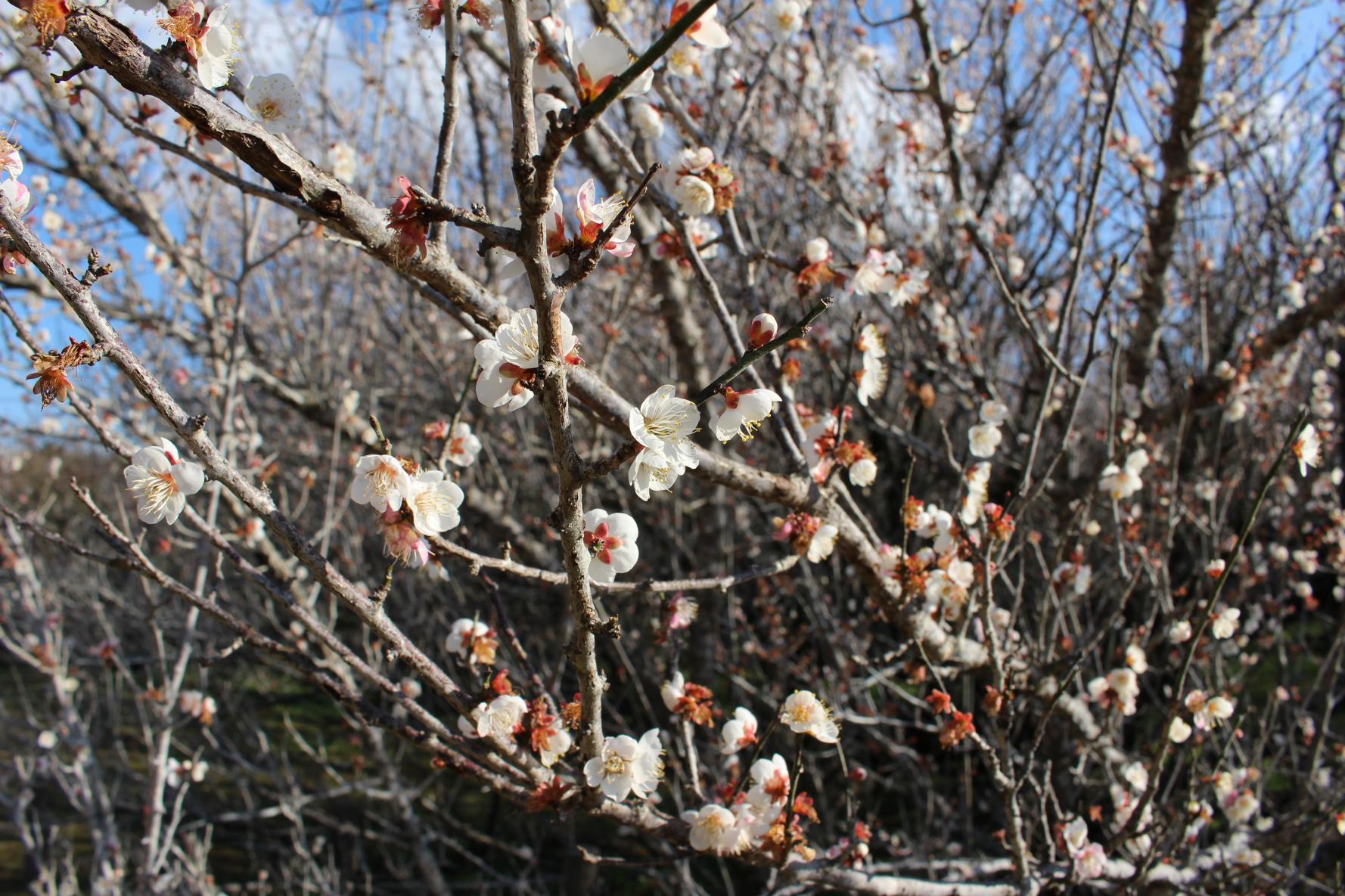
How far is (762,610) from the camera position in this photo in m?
5.49

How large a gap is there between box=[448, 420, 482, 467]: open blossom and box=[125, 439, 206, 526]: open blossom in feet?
1.85

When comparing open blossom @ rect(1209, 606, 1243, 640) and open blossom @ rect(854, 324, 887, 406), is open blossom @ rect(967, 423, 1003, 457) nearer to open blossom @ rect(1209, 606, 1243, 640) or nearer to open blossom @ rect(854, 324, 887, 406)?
open blossom @ rect(854, 324, 887, 406)

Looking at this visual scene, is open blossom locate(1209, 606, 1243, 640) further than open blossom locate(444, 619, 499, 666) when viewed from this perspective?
Yes

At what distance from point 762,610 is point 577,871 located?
2078 mm

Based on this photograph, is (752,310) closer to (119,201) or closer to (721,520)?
(721,520)

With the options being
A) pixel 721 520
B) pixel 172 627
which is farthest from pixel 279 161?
pixel 172 627

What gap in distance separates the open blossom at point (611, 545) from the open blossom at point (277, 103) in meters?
0.79

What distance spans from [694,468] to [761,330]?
286mm

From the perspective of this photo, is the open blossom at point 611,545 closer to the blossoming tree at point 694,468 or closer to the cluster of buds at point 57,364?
the blossoming tree at point 694,468

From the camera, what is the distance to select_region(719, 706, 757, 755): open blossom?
6.05 feet

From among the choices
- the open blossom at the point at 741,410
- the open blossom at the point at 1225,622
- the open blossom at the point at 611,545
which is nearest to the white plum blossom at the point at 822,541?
the open blossom at the point at 611,545

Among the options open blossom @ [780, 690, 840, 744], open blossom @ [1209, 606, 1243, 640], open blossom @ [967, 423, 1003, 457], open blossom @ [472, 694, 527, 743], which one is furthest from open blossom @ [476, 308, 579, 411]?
open blossom @ [1209, 606, 1243, 640]

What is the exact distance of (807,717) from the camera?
66.9 inches

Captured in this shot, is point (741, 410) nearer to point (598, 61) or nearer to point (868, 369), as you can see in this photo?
point (598, 61)
